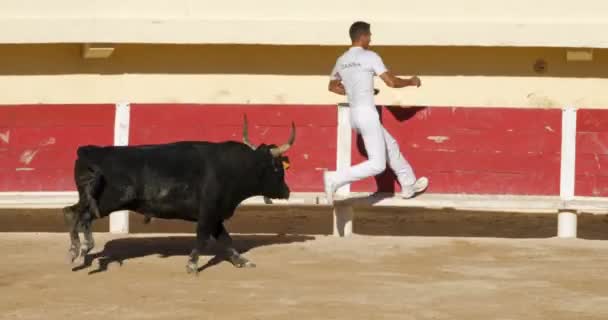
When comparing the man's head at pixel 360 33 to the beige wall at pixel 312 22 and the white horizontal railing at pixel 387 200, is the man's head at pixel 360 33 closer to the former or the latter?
the white horizontal railing at pixel 387 200

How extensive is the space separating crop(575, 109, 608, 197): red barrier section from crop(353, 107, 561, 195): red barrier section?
153 mm

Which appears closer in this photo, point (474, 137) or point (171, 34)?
point (474, 137)

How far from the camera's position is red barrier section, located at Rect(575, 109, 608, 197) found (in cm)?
1379

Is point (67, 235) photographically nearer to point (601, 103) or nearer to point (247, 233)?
point (247, 233)

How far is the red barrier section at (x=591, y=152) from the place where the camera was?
543 inches

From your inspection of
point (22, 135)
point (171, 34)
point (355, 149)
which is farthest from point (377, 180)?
point (171, 34)

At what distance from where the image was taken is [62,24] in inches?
658

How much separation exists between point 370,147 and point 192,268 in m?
2.19

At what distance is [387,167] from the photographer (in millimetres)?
13531

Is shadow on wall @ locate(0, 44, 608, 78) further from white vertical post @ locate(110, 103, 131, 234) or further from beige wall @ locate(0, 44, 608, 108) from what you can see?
white vertical post @ locate(110, 103, 131, 234)

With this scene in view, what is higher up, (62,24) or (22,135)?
(62,24)

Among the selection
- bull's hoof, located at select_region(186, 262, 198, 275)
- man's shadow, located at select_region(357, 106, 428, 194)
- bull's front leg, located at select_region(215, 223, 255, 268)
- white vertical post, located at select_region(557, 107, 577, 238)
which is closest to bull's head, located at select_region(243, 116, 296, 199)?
bull's front leg, located at select_region(215, 223, 255, 268)

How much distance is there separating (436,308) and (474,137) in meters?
4.35

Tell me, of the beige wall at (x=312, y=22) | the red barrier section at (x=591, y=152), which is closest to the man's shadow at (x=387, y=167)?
the red barrier section at (x=591, y=152)
